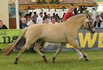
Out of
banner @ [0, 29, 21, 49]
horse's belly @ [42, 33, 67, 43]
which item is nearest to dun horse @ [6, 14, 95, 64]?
horse's belly @ [42, 33, 67, 43]

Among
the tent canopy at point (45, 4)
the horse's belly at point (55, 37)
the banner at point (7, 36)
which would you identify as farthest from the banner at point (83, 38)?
the tent canopy at point (45, 4)

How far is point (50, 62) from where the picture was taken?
15664 mm

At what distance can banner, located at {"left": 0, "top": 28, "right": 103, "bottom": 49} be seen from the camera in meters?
20.3

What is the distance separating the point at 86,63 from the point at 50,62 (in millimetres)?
1381

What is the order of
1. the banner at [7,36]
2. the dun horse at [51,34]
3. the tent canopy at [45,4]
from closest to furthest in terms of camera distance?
the dun horse at [51,34]
the banner at [7,36]
the tent canopy at [45,4]

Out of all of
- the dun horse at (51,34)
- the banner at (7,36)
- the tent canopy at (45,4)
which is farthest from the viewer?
the tent canopy at (45,4)

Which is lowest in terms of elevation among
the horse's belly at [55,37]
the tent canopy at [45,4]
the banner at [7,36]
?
the tent canopy at [45,4]

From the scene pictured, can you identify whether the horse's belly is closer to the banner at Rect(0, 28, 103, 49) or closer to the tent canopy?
the banner at Rect(0, 28, 103, 49)

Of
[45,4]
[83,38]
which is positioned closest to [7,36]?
[83,38]

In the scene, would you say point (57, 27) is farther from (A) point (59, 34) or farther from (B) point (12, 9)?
(B) point (12, 9)

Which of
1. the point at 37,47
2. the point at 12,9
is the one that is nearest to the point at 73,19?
the point at 37,47

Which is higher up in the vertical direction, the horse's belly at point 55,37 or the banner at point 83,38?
the horse's belly at point 55,37

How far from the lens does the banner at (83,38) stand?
66.5 ft

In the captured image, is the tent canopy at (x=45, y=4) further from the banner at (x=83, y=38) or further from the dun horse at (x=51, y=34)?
the dun horse at (x=51, y=34)
